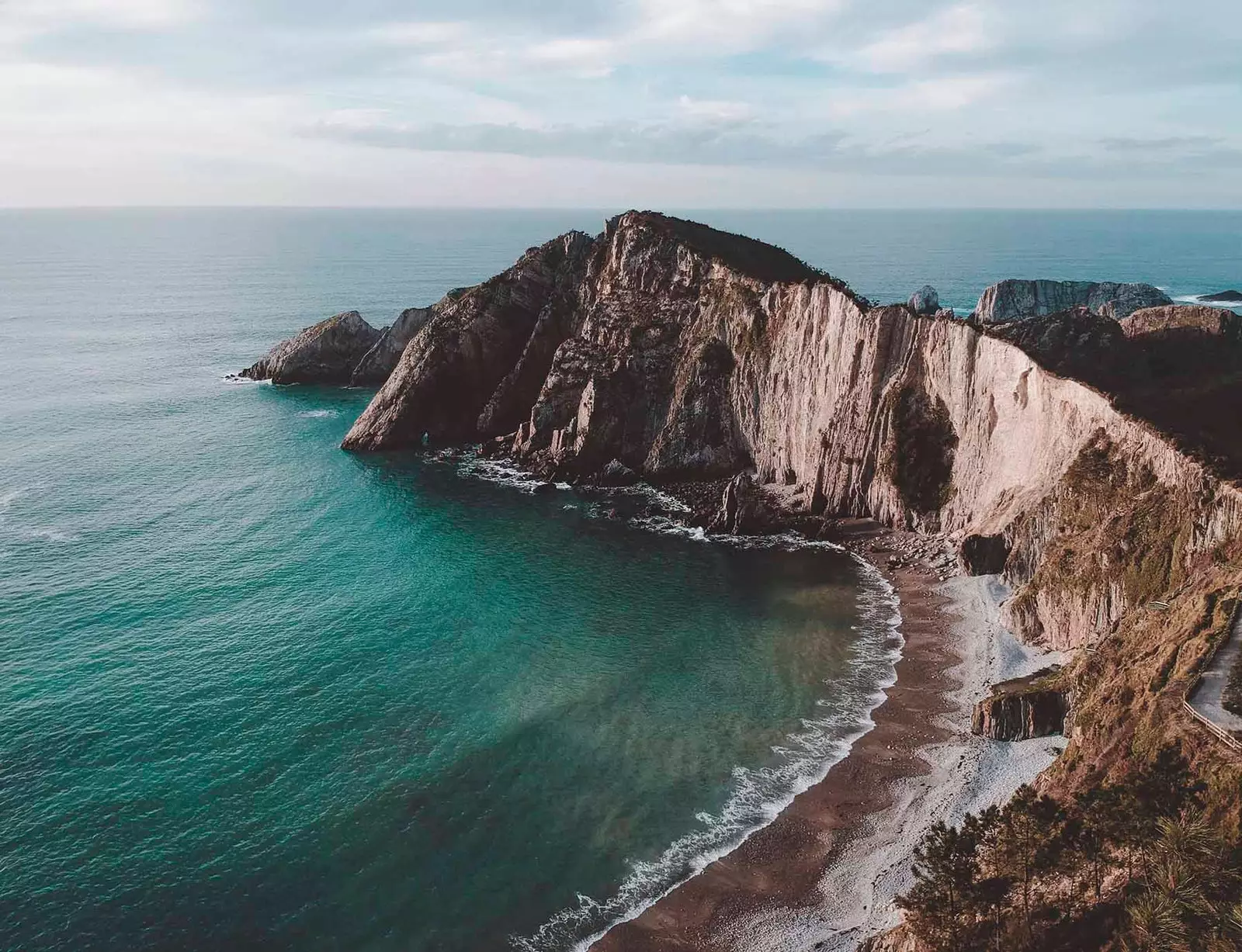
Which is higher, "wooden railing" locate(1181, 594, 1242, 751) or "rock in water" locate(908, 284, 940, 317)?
"rock in water" locate(908, 284, 940, 317)

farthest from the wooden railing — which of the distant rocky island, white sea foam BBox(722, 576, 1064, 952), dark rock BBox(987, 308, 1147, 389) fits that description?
dark rock BBox(987, 308, 1147, 389)

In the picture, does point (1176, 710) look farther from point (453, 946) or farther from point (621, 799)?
point (453, 946)

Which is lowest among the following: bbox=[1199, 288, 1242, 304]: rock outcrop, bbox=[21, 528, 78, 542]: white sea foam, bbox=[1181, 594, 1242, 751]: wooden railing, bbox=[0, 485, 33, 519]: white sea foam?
bbox=[21, 528, 78, 542]: white sea foam

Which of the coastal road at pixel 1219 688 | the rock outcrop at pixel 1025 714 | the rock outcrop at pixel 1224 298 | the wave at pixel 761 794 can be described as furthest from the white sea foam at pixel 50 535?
the rock outcrop at pixel 1224 298

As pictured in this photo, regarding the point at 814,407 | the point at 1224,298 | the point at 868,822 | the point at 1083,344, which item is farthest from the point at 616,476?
the point at 1224,298

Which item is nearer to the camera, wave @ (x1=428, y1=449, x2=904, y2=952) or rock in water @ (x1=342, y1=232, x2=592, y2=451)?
wave @ (x1=428, y1=449, x2=904, y2=952)

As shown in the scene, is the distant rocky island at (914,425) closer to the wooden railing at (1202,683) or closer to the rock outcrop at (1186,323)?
the wooden railing at (1202,683)

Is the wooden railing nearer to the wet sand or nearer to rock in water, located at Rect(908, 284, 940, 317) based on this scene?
the wet sand

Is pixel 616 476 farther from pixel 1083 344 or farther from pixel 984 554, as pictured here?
pixel 1083 344
